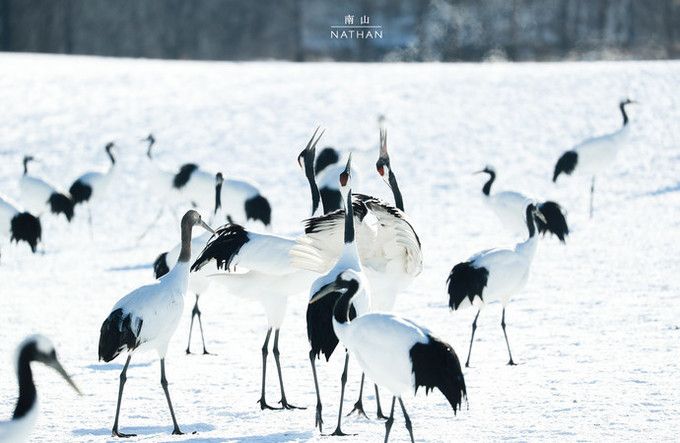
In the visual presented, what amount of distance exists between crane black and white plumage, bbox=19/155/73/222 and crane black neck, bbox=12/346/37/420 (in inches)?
351

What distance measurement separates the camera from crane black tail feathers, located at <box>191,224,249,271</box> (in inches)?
253

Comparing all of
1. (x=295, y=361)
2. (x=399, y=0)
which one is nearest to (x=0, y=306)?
(x=295, y=361)

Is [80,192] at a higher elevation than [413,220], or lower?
higher

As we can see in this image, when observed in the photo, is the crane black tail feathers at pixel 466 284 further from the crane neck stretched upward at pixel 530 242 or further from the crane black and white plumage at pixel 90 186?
the crane black and white plumage at pixel 90 186

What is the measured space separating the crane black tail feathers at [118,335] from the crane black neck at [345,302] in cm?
102

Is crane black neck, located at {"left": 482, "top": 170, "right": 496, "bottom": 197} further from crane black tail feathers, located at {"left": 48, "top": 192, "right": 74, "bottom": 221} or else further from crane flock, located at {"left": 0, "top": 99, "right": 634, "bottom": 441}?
crane black tail feathers, located at {"left": 48, "top": 192, "right": 74, "bottom": 221}

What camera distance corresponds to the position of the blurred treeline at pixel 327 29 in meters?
34.6

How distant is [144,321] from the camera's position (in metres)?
5.78

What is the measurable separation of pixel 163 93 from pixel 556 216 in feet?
36.9

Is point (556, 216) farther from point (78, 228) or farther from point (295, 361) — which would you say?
point (78, 228)

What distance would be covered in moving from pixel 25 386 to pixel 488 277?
141 inches

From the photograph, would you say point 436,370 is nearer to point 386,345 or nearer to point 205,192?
point 386,345

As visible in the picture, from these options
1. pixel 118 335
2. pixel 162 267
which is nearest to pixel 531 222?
pixel 162 267

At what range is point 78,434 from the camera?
5.83 meters
